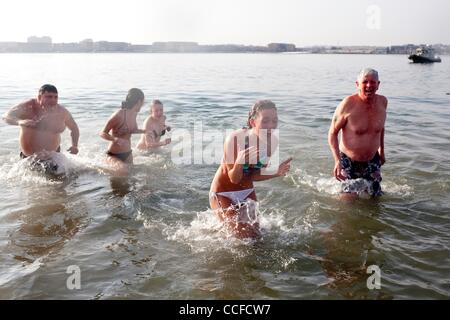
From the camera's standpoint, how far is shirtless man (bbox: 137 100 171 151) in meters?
9.62

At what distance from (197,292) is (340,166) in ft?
10.4

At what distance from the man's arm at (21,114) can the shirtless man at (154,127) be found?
2630 mm

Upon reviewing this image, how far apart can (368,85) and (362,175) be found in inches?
53.0

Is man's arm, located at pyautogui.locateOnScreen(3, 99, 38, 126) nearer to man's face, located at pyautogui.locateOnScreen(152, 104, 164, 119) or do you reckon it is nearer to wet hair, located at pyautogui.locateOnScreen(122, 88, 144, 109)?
wet hair, located at pyautogui.locateOnScreen(122, 88, 144, 109)

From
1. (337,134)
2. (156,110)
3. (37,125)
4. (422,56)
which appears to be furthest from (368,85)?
(422,56)

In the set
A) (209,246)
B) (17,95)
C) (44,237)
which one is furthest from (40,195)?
(17,95)

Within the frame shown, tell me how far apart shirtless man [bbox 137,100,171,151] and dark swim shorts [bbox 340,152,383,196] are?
4.55 metres

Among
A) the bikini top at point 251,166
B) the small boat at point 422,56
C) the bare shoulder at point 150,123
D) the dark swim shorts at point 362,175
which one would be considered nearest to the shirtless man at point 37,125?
the bare shoulder at point 150,123

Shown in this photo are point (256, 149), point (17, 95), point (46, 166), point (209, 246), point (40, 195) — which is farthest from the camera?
point (17, 95)

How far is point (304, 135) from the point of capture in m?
12.1

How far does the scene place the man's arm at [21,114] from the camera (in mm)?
7430

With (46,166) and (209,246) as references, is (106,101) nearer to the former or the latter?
(46,166)

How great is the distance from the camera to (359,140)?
631cm
